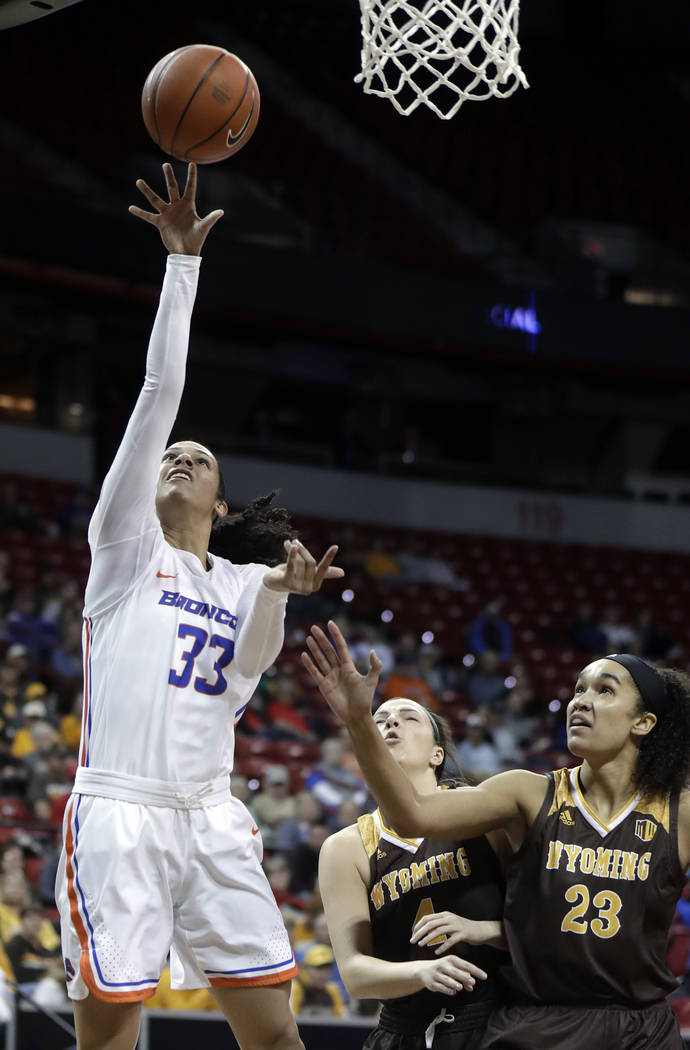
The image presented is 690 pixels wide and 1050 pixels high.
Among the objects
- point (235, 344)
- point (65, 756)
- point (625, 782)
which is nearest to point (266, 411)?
point (235, 344)

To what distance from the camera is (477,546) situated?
1641 cm

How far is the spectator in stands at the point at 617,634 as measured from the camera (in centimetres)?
1412

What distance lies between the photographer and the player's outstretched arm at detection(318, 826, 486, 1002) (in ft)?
10.6

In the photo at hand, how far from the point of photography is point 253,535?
3.96 meters

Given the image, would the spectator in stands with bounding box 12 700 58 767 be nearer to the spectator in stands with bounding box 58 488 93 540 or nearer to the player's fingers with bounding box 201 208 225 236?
the spectator in stands with bounding box 58 488 93 540

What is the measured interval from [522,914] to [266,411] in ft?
47.1

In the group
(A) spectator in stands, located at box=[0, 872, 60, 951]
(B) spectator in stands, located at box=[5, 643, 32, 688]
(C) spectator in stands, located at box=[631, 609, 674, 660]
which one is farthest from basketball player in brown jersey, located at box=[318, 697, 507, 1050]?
(C) spectator in stands, located at box=[631, 609, 674, 660]

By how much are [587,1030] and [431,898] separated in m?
0.54

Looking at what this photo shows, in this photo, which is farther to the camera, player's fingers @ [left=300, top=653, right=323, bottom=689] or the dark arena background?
the dark arena background

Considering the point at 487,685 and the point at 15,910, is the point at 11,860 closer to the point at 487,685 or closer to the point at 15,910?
the point at 15,910

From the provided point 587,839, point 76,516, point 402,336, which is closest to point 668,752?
point 587,839

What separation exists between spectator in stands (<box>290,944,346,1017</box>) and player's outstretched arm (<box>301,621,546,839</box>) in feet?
10.3

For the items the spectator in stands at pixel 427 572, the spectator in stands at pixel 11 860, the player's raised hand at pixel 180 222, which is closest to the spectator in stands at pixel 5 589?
the spectator in stands at pixel 11 860

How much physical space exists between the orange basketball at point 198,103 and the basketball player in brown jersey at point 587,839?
4.68 ft
